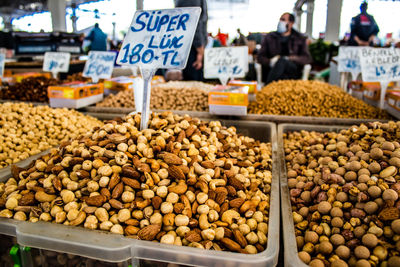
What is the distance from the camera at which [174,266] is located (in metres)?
0.84

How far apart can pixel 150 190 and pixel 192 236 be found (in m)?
0.22

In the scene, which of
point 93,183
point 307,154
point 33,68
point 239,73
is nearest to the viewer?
point 93,183

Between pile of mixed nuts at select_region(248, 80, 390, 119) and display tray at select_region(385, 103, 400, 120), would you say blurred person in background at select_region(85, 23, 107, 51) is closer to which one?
pile of mixed nuts at select_region(248, 80, 390, 119)

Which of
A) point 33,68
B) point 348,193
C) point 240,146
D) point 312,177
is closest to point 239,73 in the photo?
point 240,146

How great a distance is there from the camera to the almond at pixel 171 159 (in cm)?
112

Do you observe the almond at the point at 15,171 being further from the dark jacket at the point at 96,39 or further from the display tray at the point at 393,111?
the dark jacket at the point at 96,39

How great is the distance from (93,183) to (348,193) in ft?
2.98

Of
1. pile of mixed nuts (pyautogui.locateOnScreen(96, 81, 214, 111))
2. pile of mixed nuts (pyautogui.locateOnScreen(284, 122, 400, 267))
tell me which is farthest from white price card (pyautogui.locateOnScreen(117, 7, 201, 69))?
pile of mixed nuts (pyautogui.locateOnScreen(96, 81, 214, 111))

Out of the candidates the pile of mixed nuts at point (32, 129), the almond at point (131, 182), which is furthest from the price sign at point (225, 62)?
the almond at point (131, 182)

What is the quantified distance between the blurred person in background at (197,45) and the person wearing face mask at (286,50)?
1269 millimetres

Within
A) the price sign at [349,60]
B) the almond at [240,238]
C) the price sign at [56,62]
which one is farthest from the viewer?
the price sign at [56,62]

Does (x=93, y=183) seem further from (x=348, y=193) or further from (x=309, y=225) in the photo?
(x=348, y=193)

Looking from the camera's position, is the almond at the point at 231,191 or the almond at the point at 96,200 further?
the almond at the point at 231,191

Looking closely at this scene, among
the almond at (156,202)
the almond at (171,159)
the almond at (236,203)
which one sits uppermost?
the almond at (171,159)
